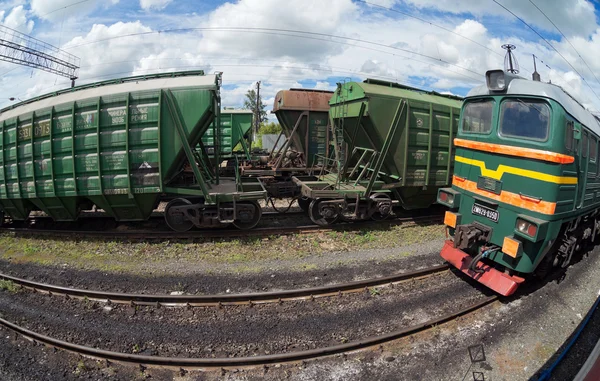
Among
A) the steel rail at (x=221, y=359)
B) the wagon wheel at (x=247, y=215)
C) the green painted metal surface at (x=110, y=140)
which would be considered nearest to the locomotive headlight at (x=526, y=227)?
the steel rail at (x=221, y=359)

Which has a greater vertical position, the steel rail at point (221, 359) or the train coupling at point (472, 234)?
the train coupling at point (472, 234)

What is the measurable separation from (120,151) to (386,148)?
6.32 metres

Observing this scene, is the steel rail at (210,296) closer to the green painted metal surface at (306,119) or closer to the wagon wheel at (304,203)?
the wagon wheel at (304,203)

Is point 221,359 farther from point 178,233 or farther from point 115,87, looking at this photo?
point 115,87

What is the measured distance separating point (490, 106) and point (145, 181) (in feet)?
23.2

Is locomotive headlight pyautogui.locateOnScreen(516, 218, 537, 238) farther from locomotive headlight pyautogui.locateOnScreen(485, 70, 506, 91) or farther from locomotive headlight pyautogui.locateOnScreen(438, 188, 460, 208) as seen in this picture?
locomotive headlight pyautogui.locateOnScreen(485, 70, 506, 91)

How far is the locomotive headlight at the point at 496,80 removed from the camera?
5172 mm

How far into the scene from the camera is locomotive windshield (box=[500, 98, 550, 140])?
4.72 m

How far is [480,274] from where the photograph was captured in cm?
546

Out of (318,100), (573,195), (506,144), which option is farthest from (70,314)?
(318,100)

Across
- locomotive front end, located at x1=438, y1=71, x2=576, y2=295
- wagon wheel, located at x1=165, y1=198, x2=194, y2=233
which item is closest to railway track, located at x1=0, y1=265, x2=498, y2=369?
locomotive front end, located at x1=438, y1=71, x2=576, y2=295

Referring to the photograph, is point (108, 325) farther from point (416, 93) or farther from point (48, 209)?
point (416, 93)

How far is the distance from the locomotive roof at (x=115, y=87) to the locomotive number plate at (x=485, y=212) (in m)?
5.74

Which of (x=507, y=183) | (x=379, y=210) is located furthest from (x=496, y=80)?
(x=379, y=210)
